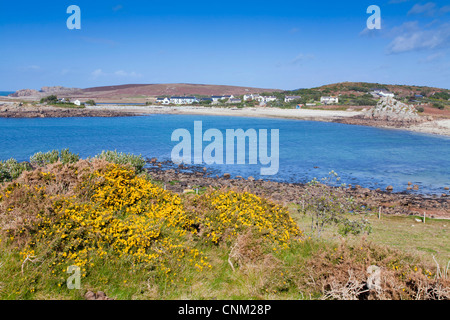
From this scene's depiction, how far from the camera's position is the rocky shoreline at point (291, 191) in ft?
75.3

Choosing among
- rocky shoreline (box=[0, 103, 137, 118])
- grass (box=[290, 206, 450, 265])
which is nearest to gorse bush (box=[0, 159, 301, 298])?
grass (box=[290, 206, 450, 265])

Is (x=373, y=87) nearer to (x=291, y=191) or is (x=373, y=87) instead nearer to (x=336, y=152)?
(x=336, y=152)

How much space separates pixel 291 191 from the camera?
26719 mm

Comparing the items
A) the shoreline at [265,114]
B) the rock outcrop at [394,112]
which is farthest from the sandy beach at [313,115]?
the rock outcrop at [394,112]

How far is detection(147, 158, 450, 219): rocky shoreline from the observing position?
2295 cm

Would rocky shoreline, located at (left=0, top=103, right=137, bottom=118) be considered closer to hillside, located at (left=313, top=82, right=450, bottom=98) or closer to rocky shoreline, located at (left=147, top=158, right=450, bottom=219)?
rocky shoreline, located at (left=147, top=158, right=450, bottom=219)

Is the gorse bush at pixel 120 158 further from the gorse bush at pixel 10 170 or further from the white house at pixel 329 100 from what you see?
the white house at pixel 329 100

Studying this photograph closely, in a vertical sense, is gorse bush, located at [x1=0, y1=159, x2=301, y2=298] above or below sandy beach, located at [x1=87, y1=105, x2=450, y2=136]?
below
